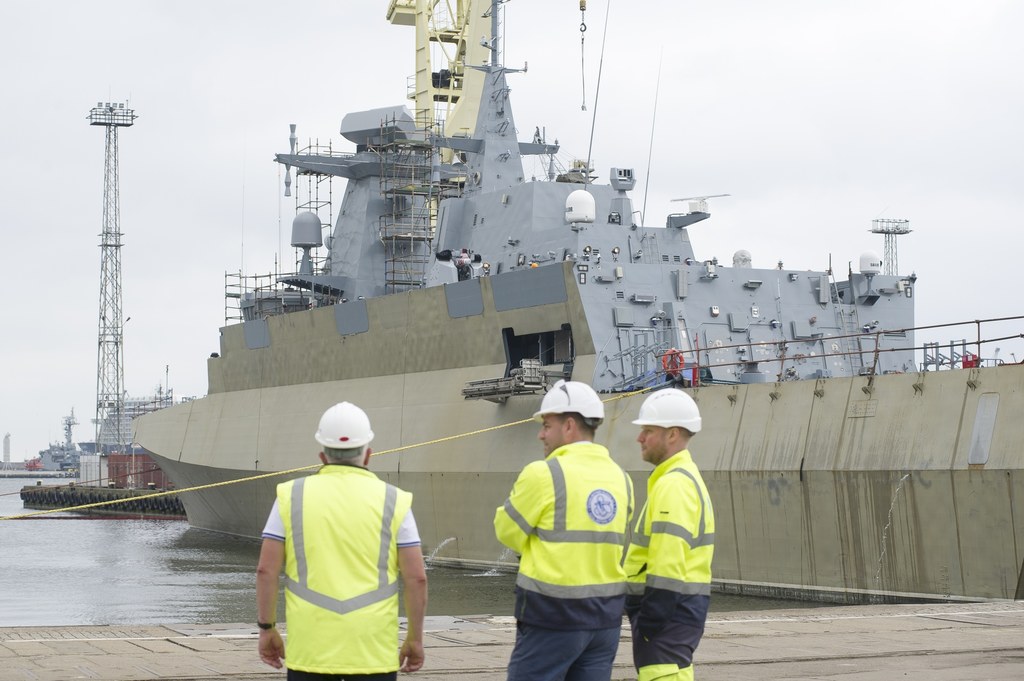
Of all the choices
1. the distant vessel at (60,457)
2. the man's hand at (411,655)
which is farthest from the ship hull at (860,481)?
the distant vessel at (60,457)

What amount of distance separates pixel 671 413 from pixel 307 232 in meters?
22.5

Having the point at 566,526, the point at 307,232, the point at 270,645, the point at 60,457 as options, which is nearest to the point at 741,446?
the point at 566,526

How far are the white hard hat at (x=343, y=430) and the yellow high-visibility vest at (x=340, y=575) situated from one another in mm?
114

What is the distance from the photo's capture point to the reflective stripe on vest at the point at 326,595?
4184 mm

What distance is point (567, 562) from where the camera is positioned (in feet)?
15.3

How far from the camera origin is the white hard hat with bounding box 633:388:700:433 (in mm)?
5113

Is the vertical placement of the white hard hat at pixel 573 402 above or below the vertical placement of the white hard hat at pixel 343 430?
above

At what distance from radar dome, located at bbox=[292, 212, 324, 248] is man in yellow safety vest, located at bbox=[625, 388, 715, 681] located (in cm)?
2242

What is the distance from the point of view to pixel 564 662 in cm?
463

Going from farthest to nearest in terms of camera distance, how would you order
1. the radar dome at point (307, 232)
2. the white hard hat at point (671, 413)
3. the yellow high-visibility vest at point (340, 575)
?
the radar dome at point (307, 232), the white hard hat at point (671, 413), the yellow high-visibility vest at point (340, 575)

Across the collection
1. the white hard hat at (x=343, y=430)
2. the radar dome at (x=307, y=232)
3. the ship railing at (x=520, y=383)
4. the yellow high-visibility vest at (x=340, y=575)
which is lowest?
the yellow high-visibility vest at (x=340, y=575)

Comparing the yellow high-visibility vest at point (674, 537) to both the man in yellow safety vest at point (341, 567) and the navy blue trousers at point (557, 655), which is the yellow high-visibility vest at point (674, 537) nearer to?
the navy blue trousers at point (557, 655)

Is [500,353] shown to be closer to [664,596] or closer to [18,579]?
[18,579]

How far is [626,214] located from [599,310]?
2705 mm
